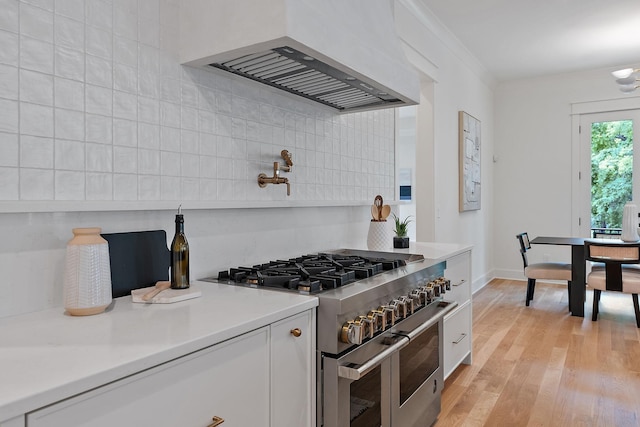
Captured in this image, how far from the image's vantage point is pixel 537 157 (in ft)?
→ 19.7

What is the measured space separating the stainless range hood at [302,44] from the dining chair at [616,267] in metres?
2.87

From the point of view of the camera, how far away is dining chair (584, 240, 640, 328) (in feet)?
12.4

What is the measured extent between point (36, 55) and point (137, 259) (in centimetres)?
66

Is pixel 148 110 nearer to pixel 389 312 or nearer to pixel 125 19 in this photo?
pixel 125 19

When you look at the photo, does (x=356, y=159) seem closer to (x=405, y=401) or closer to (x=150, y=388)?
(x=405, y=401)

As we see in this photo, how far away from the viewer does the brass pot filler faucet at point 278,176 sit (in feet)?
6.45

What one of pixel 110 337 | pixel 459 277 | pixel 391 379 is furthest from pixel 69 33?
pixel 459 277

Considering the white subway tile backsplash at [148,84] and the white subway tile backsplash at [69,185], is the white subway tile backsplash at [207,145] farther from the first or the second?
the white subway tile backsplash at [69,185]

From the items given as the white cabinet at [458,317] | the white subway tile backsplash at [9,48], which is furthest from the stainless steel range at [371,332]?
the white subway tile backsplash at [9,48]

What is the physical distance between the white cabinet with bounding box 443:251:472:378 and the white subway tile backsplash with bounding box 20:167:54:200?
1971 millimetres

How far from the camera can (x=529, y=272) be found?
15.1ft

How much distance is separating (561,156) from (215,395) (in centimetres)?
608

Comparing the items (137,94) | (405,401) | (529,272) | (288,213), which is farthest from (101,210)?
(529,272)

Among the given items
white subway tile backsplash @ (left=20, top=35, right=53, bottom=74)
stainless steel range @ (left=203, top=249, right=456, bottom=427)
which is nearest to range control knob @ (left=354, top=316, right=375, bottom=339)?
stainless steel range @ (left=203, top=249, right=456, bottom=427)
